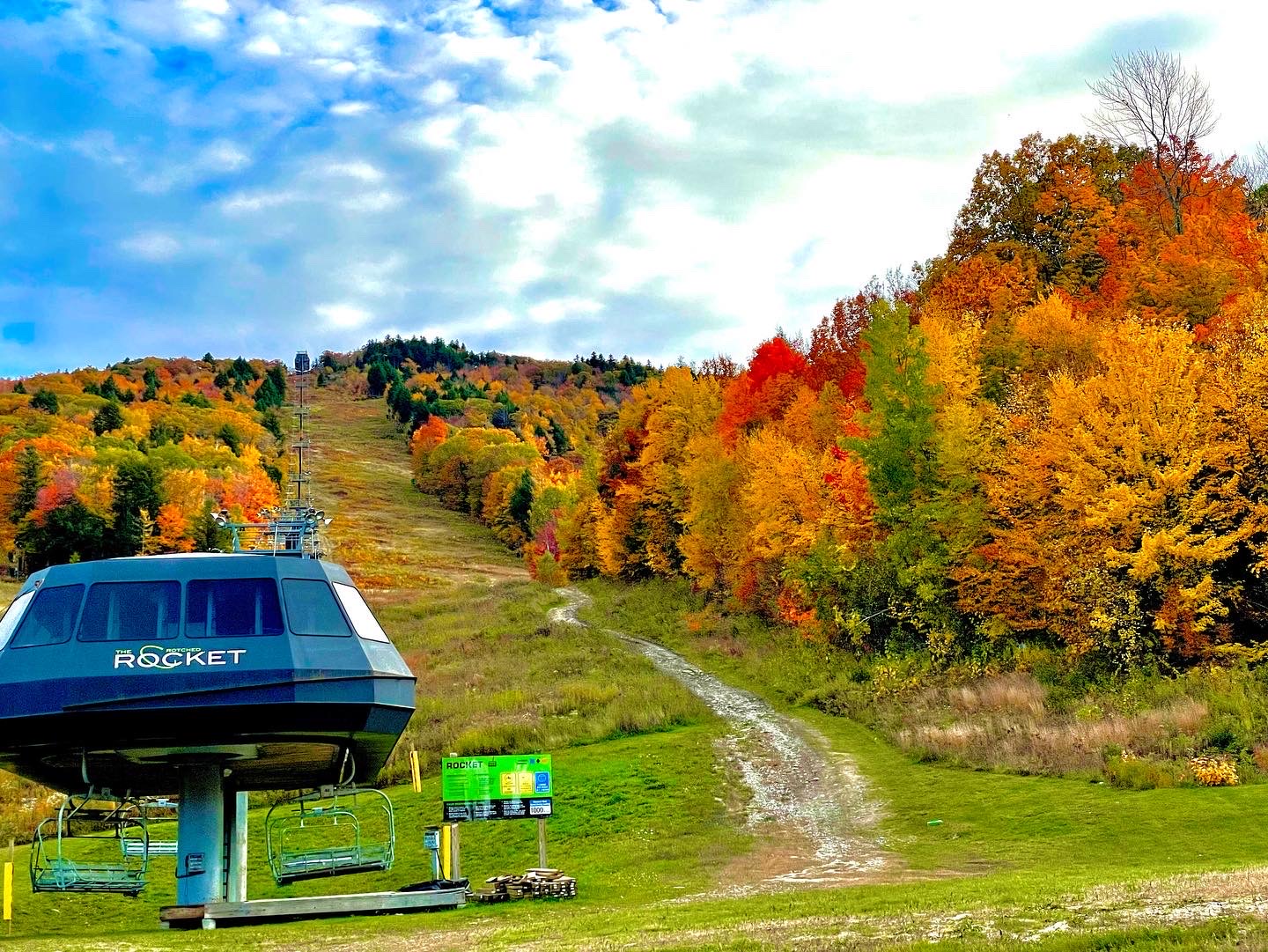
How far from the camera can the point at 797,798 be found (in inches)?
1281

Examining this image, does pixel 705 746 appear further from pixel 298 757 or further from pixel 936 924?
pixel 936 924

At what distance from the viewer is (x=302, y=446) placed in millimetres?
28016

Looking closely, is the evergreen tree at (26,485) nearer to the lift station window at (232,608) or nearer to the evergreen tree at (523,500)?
the evergreen tree at (523,500)

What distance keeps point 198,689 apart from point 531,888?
26.0ft

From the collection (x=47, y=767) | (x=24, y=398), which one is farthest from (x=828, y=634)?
(x=24, y=398)

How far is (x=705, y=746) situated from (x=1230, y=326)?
78.5 feet

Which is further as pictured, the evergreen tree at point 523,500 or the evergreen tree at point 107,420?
the evergreen tree at point 107,420

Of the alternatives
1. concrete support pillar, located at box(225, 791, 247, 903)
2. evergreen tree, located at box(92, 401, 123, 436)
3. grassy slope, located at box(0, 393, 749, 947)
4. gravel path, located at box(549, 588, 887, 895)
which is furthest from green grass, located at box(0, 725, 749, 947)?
evergreen tree, located at box(92, 401, 123, 436)

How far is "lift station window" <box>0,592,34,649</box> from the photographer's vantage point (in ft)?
69.0

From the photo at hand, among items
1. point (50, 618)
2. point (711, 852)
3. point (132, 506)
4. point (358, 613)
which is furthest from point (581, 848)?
point (132, 506)

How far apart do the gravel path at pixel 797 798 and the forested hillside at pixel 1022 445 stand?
6600mm

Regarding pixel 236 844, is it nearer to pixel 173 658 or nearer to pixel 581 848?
pixel 173 658

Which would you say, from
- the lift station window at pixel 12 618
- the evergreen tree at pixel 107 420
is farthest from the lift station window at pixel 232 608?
the evergreen tree at pixel 107 420

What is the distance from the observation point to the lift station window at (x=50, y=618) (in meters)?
20.8
